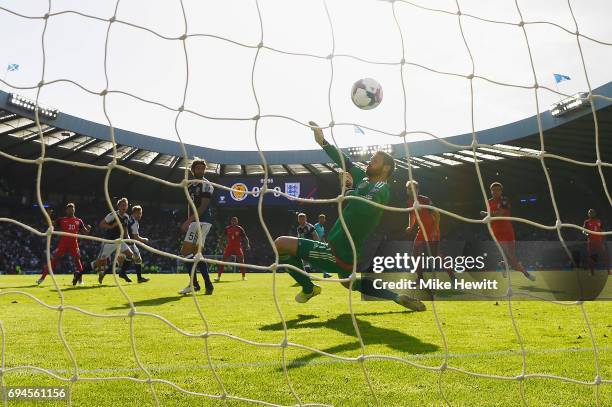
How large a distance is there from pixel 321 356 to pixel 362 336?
2.77 ft

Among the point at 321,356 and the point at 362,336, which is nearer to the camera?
the point at 321,356

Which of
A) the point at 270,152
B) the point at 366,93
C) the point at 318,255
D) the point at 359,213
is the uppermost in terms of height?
the point at 270,152

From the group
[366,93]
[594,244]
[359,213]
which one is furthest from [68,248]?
[594,244]

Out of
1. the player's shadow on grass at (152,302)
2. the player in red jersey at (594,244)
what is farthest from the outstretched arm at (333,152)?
the player in red jersey at (594,244)

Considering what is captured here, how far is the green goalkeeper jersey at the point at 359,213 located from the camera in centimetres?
489

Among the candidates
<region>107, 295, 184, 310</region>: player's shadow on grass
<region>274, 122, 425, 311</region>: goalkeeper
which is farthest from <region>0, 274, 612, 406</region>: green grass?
<region>274, 122, 425, 311</region>: goalkeeper

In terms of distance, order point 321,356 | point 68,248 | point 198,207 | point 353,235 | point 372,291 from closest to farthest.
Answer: point 321,356 → point 353,235 → point 372,291 → point 198,207 → point 68,248

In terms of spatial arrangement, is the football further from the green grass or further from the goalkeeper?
the green grass

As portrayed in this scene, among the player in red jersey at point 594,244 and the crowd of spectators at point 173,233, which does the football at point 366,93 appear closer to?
the player in red jersey at point 594,244

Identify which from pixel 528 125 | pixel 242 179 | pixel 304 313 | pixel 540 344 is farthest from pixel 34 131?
pixel 540 344

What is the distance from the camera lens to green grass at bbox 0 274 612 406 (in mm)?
2602

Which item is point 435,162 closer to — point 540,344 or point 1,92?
point 1,92

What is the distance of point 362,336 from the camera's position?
4.18m

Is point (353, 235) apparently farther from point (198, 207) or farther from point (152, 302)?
point (152, 302)
